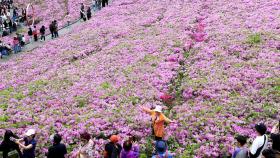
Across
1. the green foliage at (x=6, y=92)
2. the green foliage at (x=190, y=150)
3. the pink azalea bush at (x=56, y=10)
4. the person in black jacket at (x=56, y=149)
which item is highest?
the person in black jacket at (x=56, y=149)

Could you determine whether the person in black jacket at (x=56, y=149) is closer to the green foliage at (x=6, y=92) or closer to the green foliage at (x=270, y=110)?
the green foliage at (x=270, y=110)

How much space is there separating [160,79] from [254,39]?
11.2 meters

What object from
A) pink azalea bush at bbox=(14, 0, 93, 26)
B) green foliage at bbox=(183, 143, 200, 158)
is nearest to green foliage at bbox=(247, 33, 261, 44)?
green foliage at bbox=(183, 143, 200, 158)

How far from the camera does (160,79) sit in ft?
95.6

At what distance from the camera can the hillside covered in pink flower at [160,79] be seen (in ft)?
70.5

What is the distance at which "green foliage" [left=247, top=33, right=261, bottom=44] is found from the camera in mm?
33500

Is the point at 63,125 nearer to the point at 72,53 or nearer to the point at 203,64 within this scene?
the point at 203,64

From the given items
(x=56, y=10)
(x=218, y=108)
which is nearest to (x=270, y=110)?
(x=218, y=108)

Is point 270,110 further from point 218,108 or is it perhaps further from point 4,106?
point 4,106

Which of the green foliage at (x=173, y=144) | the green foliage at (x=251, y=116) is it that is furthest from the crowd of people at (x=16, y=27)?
the green foliage at (x=251, y=116)

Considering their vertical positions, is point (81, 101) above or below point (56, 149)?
below

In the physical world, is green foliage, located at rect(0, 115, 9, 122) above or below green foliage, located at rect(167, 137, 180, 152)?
below

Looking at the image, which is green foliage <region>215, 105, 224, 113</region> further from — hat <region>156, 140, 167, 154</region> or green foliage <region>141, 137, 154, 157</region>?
hat <region>156, 140, 167, 154</region>

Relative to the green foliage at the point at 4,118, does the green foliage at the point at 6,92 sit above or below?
below
